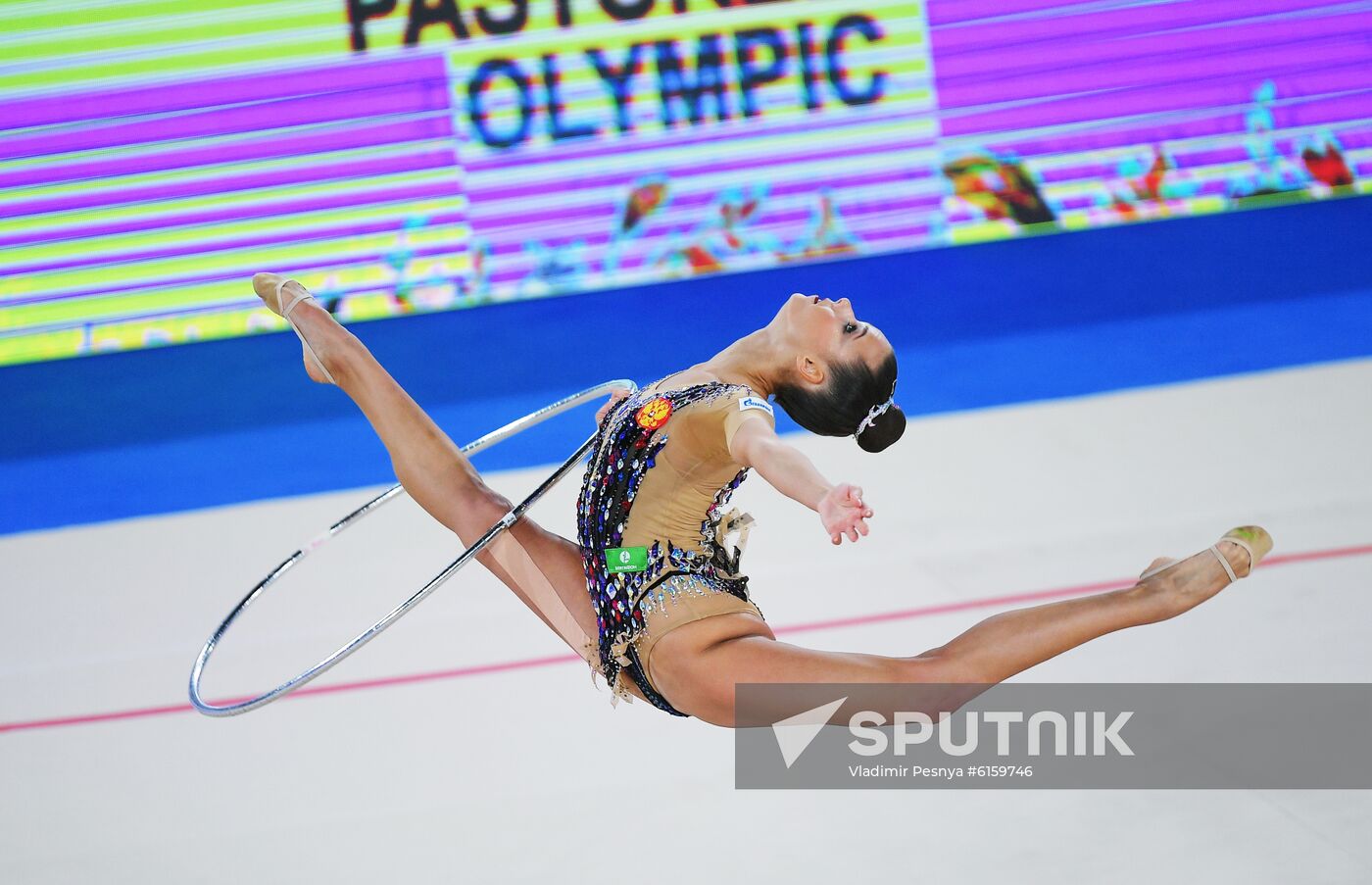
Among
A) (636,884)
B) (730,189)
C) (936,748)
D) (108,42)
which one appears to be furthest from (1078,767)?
(108,42)

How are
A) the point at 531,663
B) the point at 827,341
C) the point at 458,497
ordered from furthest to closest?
1. the point at 531,663
2. the point at 458,497
3. the point at 827,341

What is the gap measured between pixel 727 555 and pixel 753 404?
45cm

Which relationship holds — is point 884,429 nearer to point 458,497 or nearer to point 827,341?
point 827,341

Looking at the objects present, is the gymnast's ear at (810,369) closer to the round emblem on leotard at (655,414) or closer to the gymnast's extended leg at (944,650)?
the round emblem on leotard at (655,414)

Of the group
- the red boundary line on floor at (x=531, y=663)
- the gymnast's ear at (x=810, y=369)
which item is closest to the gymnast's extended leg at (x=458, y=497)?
the gymnast's ear at (x=810, y=369)

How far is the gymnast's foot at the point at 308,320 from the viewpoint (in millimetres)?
3158

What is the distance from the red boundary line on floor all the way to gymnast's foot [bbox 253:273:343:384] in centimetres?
110

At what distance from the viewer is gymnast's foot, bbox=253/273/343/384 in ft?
10.4

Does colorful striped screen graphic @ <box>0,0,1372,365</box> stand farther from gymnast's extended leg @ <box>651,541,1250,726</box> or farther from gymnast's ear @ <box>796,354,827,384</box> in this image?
gymnast's extended leg @ <box>651,541,1250,726</box>

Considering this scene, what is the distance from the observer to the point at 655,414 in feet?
8.63

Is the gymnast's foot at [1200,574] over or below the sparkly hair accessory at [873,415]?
below

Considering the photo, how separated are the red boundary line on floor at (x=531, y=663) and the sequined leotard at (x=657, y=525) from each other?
1.31 metres

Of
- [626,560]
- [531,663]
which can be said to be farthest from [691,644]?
[531,663]

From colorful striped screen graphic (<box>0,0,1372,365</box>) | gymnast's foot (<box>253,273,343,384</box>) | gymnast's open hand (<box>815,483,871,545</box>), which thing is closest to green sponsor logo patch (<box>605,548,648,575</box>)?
gymnast's open hand (<box>815,483,871,545</box>)
